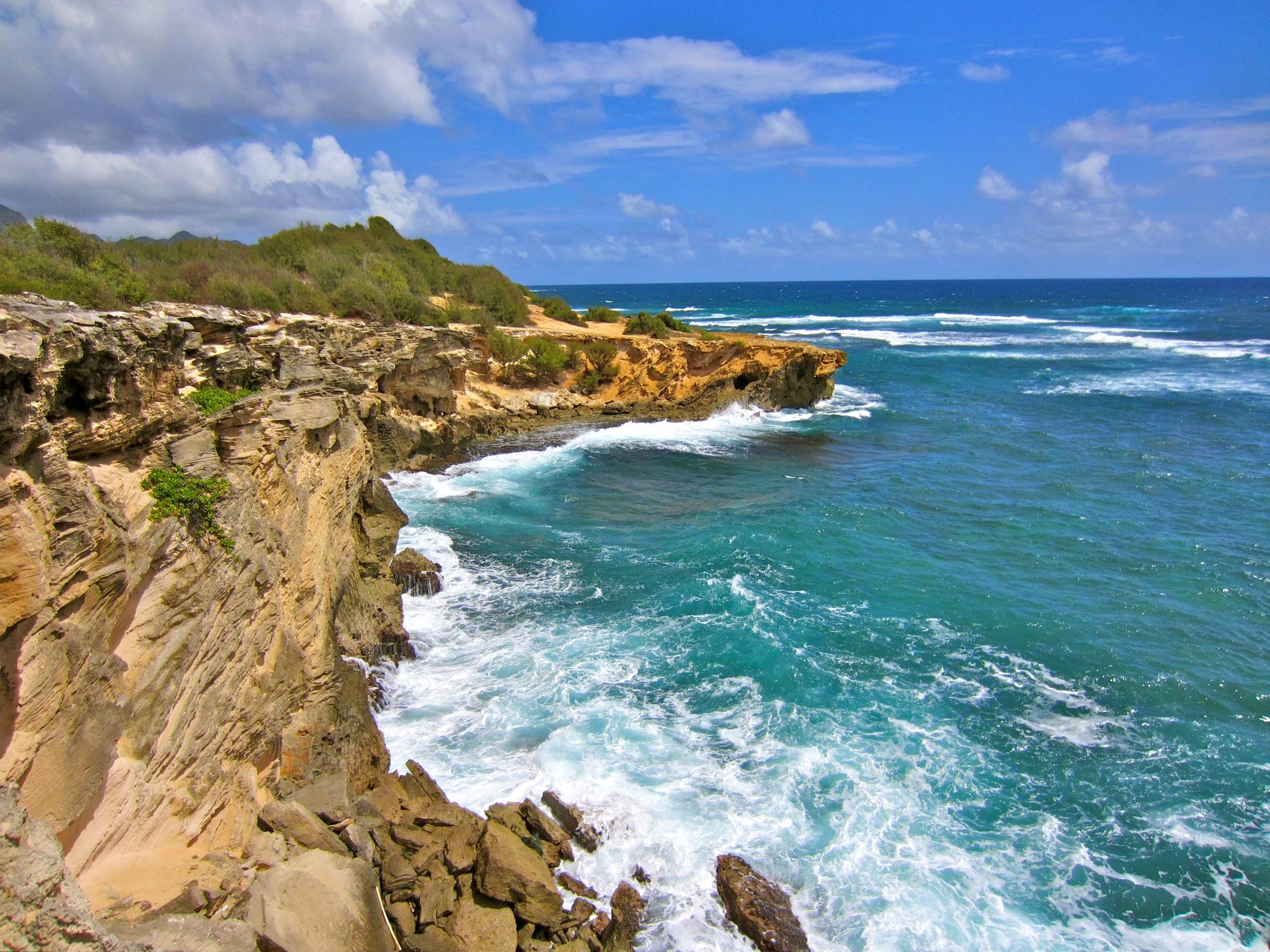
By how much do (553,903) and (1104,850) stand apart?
24.7ft

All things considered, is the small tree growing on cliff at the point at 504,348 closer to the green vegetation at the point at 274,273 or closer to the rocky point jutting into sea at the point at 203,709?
the green vegetation at the point at 274,273

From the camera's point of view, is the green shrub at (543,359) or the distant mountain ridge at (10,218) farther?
the green shrub at (543,359)

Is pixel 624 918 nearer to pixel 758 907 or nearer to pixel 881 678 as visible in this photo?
pixel 758 907

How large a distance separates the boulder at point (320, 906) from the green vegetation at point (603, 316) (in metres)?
44.9

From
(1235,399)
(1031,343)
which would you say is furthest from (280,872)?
(1031,343)

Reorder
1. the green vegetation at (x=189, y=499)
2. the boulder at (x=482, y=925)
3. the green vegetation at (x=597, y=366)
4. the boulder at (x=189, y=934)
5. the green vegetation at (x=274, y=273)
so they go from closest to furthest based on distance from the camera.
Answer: the boulder at (x=189, y=934), the boulder at (x=482, y=925), the green vegetation at (x=189, y=499), the green vegetation at (x=274, y=273), the green vegetation at (x=597, y=366)

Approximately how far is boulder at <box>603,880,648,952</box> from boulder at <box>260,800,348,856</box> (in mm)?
3134

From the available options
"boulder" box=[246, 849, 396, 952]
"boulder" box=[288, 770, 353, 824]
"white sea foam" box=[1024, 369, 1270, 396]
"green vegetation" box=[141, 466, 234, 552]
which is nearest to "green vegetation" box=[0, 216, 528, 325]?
"green vegetation" box=[141, 466, 234, 552]

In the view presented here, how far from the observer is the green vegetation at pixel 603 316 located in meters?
50.4

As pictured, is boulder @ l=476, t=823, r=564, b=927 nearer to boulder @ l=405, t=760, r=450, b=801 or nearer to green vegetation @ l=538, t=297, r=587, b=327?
boulder @ l=405, t=760, r=450, b=801

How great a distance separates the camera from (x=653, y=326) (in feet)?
142

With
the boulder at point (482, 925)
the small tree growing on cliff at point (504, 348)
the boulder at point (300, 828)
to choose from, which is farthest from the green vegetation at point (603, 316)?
the boulder at point (482, 925)

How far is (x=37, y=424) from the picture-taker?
6258 millimetres

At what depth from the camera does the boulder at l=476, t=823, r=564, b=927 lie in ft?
26.5
